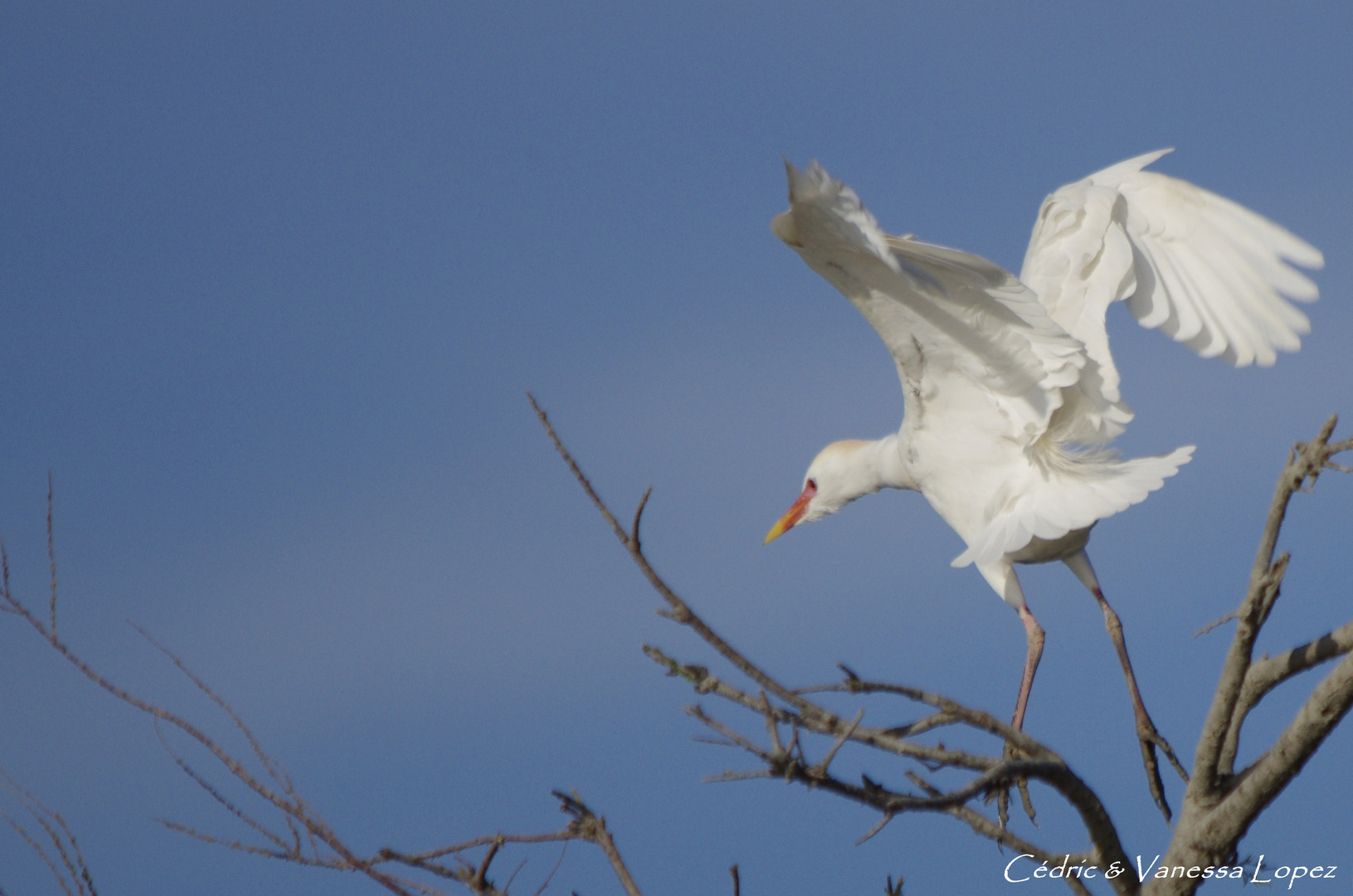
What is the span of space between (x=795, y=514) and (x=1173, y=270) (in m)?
2.31

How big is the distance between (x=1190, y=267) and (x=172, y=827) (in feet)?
14.0

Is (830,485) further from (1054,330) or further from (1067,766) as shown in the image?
(1067,766)

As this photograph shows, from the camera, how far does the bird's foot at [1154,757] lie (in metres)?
4.27

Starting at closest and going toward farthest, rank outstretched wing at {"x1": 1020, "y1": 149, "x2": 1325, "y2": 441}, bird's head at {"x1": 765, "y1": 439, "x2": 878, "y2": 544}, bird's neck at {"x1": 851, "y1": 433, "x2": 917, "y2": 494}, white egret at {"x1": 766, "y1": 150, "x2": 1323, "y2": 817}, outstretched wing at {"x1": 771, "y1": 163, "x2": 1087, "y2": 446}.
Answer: outstretched wing at {"x1": 771, "y1": 163, "x2": 1087, "y2": 446} < white egret at {"x1": 766, "y1": 150, "x2": 1323, "y2": 817} < outstretched wing at {"x1": 1020, "y1": 149, "x2": 1325, "y2": 441} < bird's neck at {"x1": 851, "y1": 433, "x2": 917, "y2": 494} < bird's head at {"x1": 765, "y1": 439, "x2": 878, "y2": 544}

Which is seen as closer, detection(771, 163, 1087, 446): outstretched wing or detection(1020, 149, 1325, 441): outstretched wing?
detection(771, 163, 1087, 446): outstretched wing

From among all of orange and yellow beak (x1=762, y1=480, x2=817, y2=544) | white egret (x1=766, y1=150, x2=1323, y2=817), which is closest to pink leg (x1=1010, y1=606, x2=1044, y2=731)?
white egret (x1=766, y1=150, x2=1323, y2=817)

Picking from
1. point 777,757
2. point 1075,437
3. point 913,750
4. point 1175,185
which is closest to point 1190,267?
point 1175,185

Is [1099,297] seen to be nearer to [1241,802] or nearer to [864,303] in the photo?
[864,303]

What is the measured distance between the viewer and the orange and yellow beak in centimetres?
667

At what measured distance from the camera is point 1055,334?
4340 millimetres

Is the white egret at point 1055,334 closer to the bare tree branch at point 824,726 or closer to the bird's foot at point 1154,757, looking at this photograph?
the bird's foot at point 1154,757

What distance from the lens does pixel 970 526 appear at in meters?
5.17

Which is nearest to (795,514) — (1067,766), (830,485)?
(830,485)

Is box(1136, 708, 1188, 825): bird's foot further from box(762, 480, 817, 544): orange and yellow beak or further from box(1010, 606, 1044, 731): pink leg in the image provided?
box(762, 480, 817, 544): orange and yellow beak
